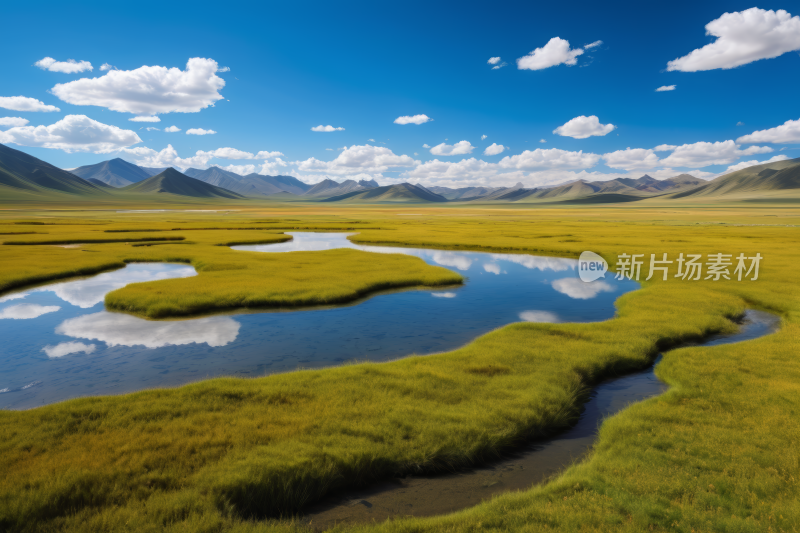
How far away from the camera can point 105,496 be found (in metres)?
7.75

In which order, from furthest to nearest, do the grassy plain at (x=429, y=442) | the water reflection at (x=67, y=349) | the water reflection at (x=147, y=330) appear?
1. the water reflection at (x=147, y=330)
2. the water reflection at (x=67, y=349)
3. the grassy plain at (x=429, y=442)

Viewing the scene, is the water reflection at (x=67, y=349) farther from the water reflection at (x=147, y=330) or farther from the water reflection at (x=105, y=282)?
the water reflection at (x=105, y=282)

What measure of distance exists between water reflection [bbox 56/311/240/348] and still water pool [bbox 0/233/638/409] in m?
0.05

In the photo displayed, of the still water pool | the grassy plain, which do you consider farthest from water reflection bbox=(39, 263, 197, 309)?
the grassy plain

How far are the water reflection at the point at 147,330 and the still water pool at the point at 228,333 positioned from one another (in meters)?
0.05

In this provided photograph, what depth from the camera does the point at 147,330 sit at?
20.2 meters

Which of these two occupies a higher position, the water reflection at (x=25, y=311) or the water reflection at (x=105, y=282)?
the water reflection at (x=105, y=282)

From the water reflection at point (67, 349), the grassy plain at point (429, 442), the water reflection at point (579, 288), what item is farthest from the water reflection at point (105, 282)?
the water reflection at point (579, 288)

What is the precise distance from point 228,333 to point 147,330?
407cm

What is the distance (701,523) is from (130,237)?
70.1 metres

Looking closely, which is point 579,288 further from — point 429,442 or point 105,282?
point 105,282

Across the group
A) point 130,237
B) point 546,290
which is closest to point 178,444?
point 546,290

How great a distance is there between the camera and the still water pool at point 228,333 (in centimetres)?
1512

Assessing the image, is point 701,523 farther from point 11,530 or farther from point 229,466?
point 11,530
